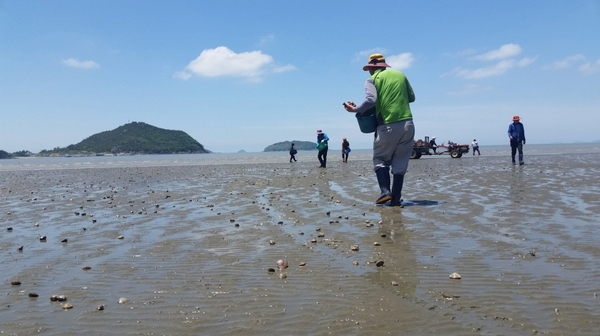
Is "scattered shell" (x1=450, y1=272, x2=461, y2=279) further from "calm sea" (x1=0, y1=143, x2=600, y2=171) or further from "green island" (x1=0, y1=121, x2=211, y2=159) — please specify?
"green island" (x1=0, y1=121, x2=211, y2=159)

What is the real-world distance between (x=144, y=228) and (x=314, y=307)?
4345mm

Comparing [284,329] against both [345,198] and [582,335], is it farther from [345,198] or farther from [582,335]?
[345,198]

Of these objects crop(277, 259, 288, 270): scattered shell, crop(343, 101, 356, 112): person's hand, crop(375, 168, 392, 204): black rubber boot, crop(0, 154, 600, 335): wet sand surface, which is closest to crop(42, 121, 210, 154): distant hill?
crop(343, 101, 356, 112): person's hand

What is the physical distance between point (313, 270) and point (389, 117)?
444 cm

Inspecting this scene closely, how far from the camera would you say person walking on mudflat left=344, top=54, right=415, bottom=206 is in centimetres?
819

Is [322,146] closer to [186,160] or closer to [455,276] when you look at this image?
[455,276]

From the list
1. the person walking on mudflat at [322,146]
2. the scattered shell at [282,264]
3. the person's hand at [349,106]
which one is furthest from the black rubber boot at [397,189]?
the person walking on mudflat at [322,146]

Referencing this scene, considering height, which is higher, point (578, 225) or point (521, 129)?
point (521, 129)

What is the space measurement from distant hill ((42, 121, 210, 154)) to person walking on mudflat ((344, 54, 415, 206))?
148 metres

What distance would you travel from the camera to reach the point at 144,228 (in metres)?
7.04

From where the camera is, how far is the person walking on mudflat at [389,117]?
8.19m

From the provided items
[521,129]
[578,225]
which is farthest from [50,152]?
[578,225]

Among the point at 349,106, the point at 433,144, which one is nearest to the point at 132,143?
the point at 433,144

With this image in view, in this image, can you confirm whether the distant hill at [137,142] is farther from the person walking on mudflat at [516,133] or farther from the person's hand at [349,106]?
the person's hand at [349,106]
